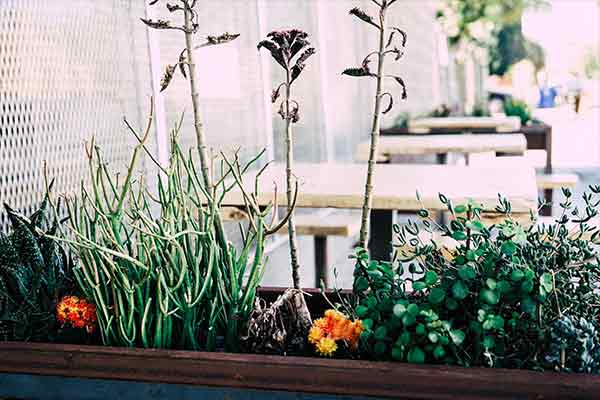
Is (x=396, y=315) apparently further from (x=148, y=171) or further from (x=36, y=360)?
(x=148, y=171)

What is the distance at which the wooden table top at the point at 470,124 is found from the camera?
610 cm

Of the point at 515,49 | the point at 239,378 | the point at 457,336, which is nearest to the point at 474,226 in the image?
the point at 457,336

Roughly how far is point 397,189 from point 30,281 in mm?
1577

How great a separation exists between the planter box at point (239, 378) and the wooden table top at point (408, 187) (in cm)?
124

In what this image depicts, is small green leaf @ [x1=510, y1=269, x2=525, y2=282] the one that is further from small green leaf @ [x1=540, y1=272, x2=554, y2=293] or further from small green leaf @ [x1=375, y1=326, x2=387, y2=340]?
small green leaf @ [x1=375, y1=326, x2=387, y2=340]

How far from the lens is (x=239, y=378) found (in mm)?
1140

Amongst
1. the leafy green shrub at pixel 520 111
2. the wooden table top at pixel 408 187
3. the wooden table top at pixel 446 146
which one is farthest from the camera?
the leafy green shrub at pixel 520 111

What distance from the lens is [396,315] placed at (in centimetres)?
118

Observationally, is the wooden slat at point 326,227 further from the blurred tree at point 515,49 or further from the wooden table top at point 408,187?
the blurred tree at point 515,49

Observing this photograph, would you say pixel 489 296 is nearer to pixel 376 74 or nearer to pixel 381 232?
pixel 376 74

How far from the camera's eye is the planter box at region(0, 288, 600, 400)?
1.05 metres

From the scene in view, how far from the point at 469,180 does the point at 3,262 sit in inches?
74.1

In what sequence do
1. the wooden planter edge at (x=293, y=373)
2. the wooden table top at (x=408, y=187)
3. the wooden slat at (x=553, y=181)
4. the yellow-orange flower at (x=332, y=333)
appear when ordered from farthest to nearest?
the wooden slat at (x=553, y=181)
the wooden table top at (x=408, y=187)
the yellow-orange flower at (x=332, y=333)
the wooden planter edge at (x=293, y=373)

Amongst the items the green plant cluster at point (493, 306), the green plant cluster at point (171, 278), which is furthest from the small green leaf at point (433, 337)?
the green plant cluster at point (171, 278)
